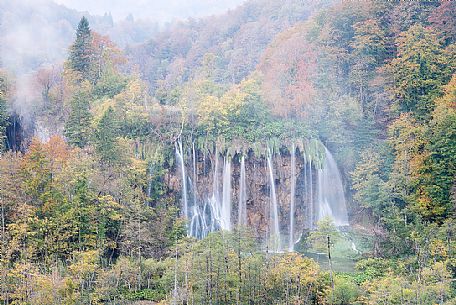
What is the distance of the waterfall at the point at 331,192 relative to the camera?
2803 centimetres

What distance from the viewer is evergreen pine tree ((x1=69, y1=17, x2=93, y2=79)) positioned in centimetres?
3306

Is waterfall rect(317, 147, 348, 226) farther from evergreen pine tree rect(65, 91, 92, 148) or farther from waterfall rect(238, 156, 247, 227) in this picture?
evergreen pine tree rect(65, 91, 92, 148)

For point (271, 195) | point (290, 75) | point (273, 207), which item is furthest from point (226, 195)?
point (290, 75)

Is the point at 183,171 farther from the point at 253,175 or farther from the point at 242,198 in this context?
the point at 253,175

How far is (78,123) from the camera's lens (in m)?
26.7

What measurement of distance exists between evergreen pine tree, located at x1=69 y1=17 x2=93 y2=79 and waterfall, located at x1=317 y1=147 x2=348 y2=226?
16279 millimetres

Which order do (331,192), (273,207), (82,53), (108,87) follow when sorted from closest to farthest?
(273,207), (331,192), (108,87), (82,53)

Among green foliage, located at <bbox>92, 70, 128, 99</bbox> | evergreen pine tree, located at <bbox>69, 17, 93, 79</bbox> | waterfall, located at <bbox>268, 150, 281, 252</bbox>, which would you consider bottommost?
waterfall, located at <bbox>268, 150, 281, 252</bbox>

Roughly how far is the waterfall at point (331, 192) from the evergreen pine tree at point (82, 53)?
16.3 metres

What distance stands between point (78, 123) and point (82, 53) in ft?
27.6

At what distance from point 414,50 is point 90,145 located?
58.3ft

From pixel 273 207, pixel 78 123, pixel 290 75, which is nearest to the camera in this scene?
pixel 78 123

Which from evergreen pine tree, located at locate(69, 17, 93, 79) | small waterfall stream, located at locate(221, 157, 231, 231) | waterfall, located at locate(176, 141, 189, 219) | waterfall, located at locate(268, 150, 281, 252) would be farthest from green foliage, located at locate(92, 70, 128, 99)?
waterfall, located at locate(268, 150, 281, 252)

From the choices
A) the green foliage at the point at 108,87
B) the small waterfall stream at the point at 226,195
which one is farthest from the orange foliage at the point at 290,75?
the green foliage at the point at 108,87
